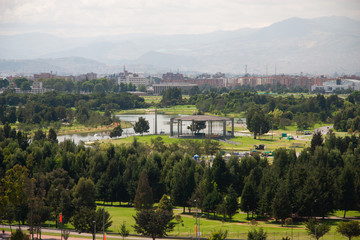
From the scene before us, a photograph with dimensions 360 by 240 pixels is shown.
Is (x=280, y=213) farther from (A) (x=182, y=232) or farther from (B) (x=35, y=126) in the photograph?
(B) (x=35, y=126)

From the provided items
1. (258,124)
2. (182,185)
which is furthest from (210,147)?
(182,185)

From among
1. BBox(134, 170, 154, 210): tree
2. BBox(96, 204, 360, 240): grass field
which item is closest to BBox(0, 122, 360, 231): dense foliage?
BBox(96, 204, 360, 240): grass field

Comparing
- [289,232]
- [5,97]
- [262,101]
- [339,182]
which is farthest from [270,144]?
[5,97]

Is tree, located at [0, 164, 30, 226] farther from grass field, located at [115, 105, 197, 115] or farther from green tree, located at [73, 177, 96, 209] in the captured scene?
grass field, located at [115, 105, 197, 115]

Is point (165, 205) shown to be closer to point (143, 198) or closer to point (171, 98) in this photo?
point (143, 198)

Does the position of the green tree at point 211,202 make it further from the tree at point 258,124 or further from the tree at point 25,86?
the tree at point 25,86

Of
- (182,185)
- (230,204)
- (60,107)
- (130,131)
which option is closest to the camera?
(230,204)
